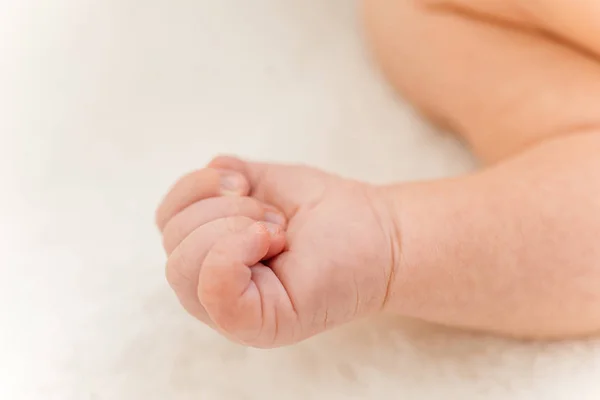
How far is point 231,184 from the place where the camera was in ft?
1.55

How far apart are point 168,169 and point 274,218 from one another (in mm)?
217

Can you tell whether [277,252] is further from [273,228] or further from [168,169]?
[168,169]

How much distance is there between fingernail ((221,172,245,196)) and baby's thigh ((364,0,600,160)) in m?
0.21

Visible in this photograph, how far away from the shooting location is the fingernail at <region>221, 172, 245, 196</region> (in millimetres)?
467

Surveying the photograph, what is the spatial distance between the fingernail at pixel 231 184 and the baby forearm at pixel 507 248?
0.33 feet

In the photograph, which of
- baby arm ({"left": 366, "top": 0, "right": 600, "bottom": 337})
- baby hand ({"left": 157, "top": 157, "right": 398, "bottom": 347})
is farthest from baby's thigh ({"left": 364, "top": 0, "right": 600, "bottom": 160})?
baby hand ({"left": 157, "top": 157, "right": 398, "bottom": 347})

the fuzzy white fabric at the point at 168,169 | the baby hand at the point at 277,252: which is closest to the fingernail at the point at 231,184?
the baby hand at the point at 277,252

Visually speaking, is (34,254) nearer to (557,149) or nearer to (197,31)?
(197,31)

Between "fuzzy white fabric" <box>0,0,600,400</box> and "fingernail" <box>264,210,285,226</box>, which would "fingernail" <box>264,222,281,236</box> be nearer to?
"fingernail" <box>264,210,285,226</box>

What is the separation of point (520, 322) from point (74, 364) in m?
0.31

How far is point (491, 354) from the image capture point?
0.50 m

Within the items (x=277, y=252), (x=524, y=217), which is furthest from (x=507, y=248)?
(x=277, y=252)

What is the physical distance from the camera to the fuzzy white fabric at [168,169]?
50cm

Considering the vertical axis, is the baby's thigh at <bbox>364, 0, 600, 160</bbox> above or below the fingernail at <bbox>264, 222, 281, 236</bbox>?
above
